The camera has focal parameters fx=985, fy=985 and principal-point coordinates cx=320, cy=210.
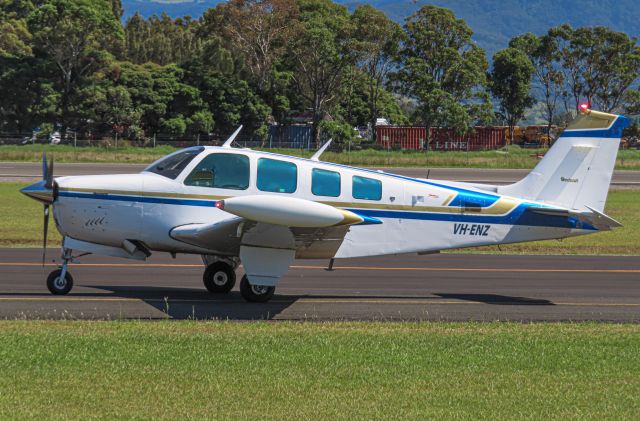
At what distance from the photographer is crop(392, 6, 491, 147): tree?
232ft

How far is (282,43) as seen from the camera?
73.3 m

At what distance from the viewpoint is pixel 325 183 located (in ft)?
47.7

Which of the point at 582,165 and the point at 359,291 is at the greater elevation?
the point at 582,165

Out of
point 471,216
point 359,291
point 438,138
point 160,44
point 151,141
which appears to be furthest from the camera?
point 160,44

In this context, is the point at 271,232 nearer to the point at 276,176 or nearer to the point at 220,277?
the point at 276,176

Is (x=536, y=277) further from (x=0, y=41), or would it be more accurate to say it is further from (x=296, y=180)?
(x=0, y=41)

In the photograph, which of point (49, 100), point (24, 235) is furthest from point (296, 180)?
point (49, 100)

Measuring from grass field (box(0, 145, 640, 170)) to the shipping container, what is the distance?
8.05 meters

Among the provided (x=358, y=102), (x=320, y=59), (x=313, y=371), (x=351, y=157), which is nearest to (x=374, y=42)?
(x=320, y=59)

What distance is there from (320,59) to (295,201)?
5887 centimetres

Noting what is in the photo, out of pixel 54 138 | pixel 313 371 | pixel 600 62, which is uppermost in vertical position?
pixel 600 62

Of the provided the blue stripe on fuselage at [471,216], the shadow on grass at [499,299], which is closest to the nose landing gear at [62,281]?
the blue stripe on fuselage at [471,216]

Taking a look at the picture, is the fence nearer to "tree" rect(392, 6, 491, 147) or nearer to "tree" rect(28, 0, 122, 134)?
"tree" rect(28, 0, 122, 134)

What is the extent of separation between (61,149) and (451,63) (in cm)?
2921
